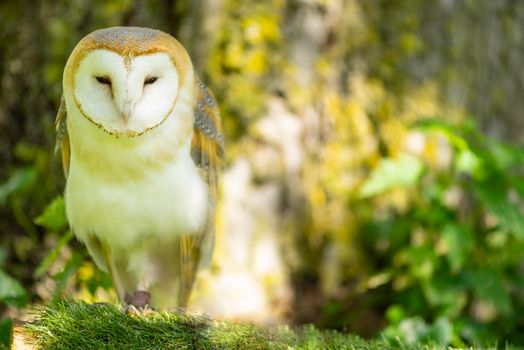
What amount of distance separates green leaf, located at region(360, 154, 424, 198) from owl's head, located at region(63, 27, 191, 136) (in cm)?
182

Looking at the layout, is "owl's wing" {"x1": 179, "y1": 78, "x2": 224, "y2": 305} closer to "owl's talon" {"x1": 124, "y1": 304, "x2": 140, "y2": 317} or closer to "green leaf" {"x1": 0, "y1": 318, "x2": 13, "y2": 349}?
"owl's talon" {"x1": 124, "y1": 304, "x2": 140, "y2": 317}

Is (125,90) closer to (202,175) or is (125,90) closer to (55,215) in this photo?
(202,175)

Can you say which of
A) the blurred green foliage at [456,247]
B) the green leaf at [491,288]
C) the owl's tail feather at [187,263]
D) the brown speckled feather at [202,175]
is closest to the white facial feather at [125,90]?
the brown speckled feather at [202,175]

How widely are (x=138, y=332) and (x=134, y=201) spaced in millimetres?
428

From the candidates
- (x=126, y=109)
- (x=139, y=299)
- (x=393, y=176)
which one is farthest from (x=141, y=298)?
(x=393, y=176)

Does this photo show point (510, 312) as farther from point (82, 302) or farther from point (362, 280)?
point (82, 302)

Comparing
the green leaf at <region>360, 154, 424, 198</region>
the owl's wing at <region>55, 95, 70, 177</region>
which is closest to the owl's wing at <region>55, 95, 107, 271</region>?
the owl's wing at <region>55, 95, 70, 177</region>

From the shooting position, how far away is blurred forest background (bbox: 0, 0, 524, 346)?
3.82 metres

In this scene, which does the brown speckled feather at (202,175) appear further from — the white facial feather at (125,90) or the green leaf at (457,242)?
the green leaf at (457,242)

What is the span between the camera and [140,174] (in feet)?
7.29

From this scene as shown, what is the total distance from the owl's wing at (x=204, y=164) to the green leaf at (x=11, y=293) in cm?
64

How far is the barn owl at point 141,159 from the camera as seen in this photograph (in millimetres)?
1976

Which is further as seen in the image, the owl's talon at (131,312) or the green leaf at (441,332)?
the green leaf at (441,332)

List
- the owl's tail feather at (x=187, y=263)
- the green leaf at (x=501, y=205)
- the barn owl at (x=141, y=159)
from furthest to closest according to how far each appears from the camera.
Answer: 1. the green leaf at (x=501, y=205)
2. the owl's tail feather at (x=187, y=263)
3. the barn owl at (x=141, y=159)
